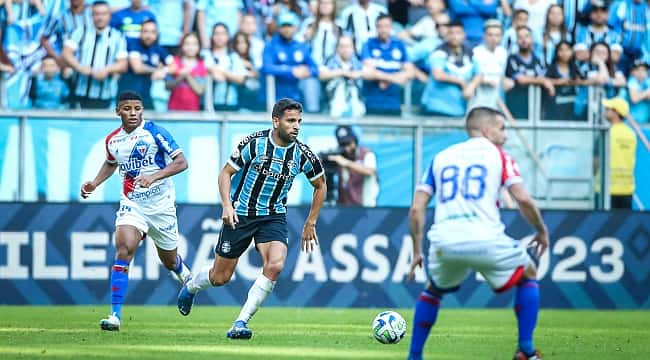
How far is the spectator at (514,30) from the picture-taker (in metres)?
20.0

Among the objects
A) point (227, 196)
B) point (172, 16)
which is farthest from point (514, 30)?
point (227, 196)

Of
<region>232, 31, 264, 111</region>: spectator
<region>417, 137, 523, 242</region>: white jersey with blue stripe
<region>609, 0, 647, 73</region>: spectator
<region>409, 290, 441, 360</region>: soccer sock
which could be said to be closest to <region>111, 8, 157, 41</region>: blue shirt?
<region>232, 31, 264, 111</region>: spectator

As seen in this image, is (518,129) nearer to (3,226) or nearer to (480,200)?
(3,226)

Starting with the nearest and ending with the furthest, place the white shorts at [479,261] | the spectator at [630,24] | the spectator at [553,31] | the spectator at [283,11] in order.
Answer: the white shorts at [479,261] < the spectator at [283,11] < the spectator at [553,31] < the spectator at [630,24]

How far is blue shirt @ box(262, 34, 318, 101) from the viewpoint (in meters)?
18.5

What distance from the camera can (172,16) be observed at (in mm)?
19234

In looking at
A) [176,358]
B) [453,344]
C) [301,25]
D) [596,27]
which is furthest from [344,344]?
[596,27]

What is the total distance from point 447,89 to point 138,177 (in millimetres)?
6658

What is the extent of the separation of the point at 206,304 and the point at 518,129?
16.7 ft

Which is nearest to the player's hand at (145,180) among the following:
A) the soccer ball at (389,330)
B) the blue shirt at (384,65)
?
the soccer ball at (389,330)

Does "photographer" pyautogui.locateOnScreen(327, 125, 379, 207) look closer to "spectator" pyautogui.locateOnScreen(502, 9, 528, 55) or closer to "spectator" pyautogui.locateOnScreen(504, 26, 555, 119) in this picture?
"spectator" pyautogui.locateOnScreen(504, 26, 555, 119)

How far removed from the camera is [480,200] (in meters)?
9.18

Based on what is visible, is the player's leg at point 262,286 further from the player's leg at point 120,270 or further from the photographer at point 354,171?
the photographer at point 354,171

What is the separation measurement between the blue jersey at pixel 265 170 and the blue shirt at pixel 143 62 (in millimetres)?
5849
